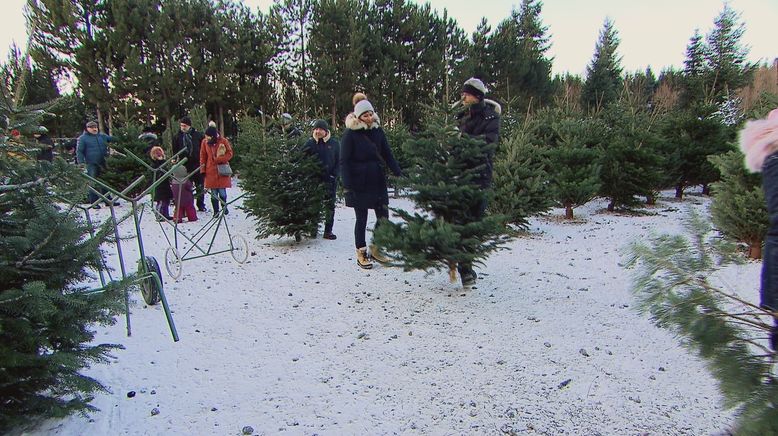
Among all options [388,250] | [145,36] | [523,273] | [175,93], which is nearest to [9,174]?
[388,250]

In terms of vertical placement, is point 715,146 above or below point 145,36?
below

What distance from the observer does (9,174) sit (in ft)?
7.52

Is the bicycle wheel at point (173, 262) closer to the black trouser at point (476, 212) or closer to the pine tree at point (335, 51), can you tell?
the black trouser at point (476, 212)

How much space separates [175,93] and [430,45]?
13566mm

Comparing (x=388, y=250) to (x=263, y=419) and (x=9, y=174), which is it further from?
(x=9, y=174)

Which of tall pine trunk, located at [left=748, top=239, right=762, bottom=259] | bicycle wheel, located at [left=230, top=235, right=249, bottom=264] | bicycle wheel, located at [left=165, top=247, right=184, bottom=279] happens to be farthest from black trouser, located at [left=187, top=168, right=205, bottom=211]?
tall pine trunk, located at [left=748, top=239, right=762, bottom=259]

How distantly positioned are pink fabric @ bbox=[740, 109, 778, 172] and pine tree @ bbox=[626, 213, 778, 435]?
642mm

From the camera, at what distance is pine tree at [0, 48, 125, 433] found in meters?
2.02

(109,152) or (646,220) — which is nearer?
(646,220)

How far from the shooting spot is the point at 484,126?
14.5 ft

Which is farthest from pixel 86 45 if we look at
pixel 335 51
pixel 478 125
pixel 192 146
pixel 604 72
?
pixel 604 72

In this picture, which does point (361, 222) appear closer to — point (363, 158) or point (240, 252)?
point (363, 158)

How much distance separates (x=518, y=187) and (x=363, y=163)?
2956mm

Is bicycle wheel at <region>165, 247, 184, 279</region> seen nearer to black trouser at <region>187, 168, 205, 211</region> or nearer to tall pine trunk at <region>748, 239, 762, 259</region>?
black trouser at <region>187, 168, 205, 211</region>
